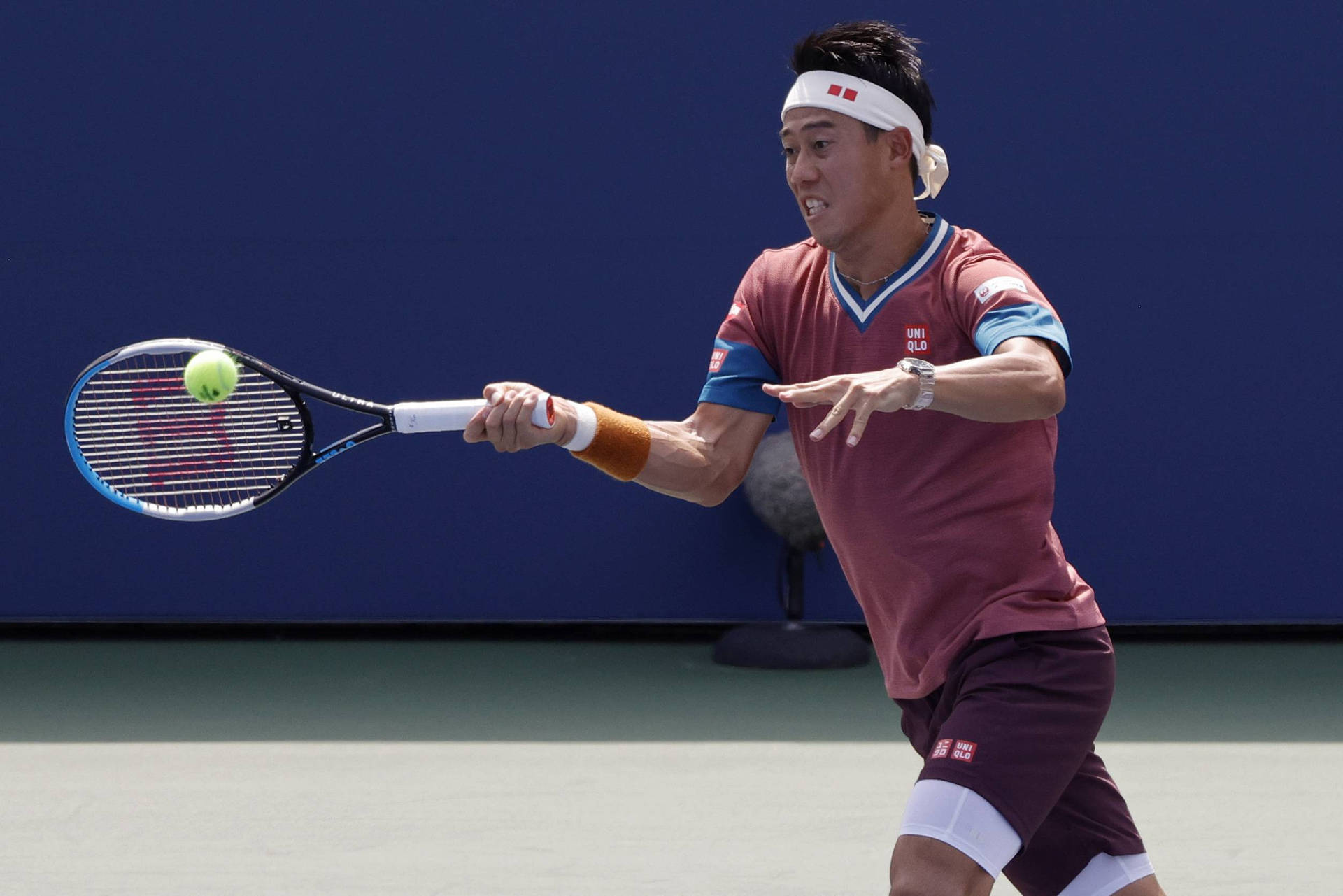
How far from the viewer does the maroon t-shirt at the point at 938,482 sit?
2.22 m

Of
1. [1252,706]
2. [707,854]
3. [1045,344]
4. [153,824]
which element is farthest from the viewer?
[1252,706]

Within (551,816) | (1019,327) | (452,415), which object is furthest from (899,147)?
(551,816)

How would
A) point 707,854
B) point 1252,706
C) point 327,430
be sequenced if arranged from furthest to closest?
1. point 327,430
2. point 1252,706
3. point 707,854

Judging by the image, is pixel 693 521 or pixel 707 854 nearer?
pixel 707 854

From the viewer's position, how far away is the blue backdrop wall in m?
5.81

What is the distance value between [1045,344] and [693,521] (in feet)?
13.0

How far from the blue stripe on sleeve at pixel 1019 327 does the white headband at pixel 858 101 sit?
1.09 feet

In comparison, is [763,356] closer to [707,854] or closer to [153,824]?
[707,854]

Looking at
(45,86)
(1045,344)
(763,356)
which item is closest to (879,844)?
(763,356)

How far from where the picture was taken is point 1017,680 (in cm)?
215

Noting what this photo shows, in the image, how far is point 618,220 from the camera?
19.4 ft

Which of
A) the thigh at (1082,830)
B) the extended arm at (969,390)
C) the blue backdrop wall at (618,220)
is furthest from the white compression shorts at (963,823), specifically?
the blue backdrop wall at (618,220)

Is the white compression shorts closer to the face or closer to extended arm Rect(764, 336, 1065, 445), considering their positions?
extended arm Rect(764, 336, 1065, 445)

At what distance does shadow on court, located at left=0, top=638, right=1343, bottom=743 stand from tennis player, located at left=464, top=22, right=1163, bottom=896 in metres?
2.37
